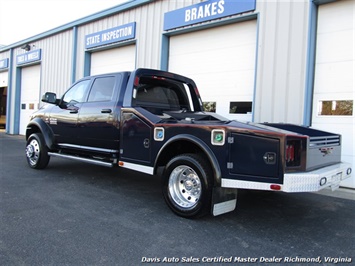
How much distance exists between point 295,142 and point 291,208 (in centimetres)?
182

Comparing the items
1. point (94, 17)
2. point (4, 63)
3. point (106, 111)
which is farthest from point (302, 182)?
point (4, 63)

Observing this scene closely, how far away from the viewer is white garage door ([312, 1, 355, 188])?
636 cm

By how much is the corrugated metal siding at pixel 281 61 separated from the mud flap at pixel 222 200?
3.67m

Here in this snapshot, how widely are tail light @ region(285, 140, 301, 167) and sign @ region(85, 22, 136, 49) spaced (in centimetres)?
834

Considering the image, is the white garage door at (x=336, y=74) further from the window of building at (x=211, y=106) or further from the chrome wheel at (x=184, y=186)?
the chrome wheel at (x=184, y=186)

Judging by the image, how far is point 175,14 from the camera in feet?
30.0

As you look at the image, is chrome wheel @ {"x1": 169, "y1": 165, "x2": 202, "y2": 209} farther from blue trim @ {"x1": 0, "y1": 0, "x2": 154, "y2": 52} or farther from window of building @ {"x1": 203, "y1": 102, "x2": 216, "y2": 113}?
blue trim @ {"x1": 0, "y1": 0, "x2": 154, "y2": 52}

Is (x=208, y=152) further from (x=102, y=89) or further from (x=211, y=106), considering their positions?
(x=211, y=106)

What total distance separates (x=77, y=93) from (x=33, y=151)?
5.87 ft

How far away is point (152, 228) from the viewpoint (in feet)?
12.0

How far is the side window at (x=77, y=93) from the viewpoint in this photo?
5.97 meters

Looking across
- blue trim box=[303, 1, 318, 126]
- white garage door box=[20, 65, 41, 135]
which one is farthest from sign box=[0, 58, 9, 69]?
blue trim box=[303, 1, 318, 126]

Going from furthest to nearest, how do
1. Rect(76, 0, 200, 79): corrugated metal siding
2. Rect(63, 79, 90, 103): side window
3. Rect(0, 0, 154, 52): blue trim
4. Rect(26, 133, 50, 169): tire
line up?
Rect(0, 0, 154, 52): blue trim
Rect(76, 0, 200, 79): corrugated metal siding
Rect(26, 133, 50, 169): tire
Rect(63, 79, 90, 103): side window

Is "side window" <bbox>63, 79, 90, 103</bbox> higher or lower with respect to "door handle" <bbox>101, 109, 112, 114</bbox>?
higher
